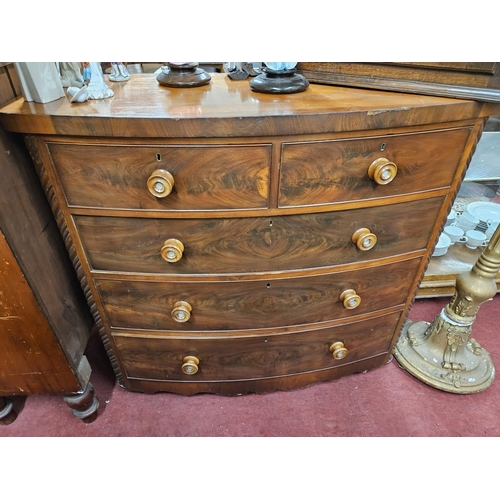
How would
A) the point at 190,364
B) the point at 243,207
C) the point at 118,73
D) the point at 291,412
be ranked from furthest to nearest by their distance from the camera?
the point at 291,412, the point at 190,364, the point at 118,73, the point at 243,207

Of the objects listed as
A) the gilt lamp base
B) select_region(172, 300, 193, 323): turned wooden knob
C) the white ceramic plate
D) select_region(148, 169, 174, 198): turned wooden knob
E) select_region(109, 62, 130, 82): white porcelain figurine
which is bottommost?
the gilt lamp base

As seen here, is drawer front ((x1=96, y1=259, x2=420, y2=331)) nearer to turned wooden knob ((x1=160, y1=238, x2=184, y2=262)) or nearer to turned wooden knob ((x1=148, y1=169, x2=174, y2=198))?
turned wooden knob ((x1=160, y1=238, x2=184, y2=262))

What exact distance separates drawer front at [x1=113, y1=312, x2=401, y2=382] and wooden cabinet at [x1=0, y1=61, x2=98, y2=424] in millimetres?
151

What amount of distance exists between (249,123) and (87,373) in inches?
36.3

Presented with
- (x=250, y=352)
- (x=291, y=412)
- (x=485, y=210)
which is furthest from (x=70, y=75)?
(x=485, y=210)

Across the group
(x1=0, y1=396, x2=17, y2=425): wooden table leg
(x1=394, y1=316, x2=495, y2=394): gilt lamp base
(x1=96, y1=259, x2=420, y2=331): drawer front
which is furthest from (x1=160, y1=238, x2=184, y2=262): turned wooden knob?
(x1=394, y1=316, x2=495, y2=394): gilt lamp base

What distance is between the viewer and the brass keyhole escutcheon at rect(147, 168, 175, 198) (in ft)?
2.47

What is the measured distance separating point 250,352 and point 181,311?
0.96ft

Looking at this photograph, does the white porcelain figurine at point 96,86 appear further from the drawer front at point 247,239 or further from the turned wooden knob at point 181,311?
the turned wooden knob at point 181,311

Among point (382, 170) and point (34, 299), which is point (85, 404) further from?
point (382, 170)

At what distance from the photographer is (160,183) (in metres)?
0.76

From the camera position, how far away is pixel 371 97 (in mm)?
829

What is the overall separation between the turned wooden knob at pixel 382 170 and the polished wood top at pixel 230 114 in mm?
78

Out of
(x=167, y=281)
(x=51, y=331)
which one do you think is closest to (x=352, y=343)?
(x=167, y=281)
